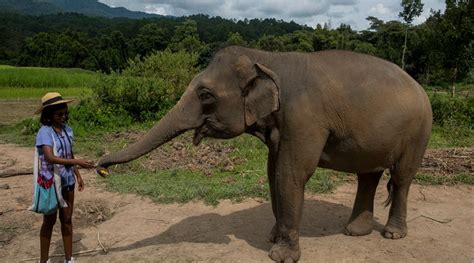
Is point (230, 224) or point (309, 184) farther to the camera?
point (309, 184)

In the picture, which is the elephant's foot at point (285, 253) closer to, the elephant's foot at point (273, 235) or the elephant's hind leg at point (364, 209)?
the elephant's foot at point (273, 235)

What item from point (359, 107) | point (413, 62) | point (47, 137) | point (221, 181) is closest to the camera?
point (47, 137)

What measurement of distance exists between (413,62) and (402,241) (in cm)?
4022

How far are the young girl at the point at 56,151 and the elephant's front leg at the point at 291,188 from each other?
1.75 meters

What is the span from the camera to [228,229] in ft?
17.7

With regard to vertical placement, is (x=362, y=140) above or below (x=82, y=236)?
above

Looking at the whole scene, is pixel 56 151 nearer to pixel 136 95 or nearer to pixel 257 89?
pixel 257 89

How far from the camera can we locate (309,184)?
7.15m

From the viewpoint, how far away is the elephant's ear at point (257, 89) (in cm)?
398

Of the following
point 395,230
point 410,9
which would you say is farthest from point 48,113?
point 410,9

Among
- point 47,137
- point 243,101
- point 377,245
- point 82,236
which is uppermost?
point 243,101

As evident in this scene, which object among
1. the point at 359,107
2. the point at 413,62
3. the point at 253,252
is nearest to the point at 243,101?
the point at 359,107

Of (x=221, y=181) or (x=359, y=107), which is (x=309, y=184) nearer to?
(x=221, y=181)

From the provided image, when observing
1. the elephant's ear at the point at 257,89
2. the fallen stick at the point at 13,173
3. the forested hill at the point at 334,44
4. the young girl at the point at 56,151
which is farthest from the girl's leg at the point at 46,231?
the forested hill at the point at 334,44
